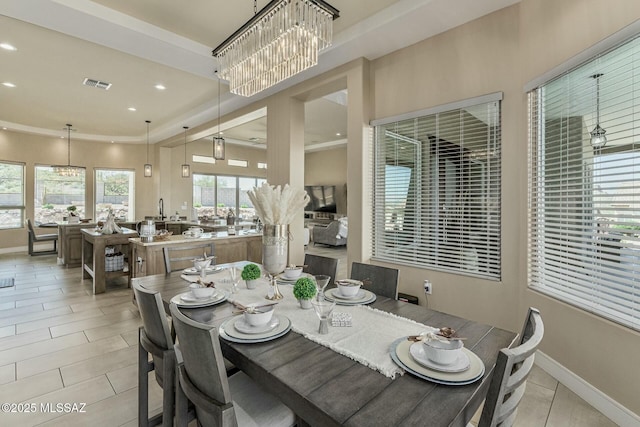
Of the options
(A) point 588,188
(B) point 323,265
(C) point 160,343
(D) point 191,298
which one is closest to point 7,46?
(D) point 191,298

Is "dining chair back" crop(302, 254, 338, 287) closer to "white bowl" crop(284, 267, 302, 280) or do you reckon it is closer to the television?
"white bowl" crop(284, 267, 302, 280)

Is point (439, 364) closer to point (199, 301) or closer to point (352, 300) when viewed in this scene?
point (352, 300)

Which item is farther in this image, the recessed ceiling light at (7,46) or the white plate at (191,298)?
the recessed ceiling light at (7,46)


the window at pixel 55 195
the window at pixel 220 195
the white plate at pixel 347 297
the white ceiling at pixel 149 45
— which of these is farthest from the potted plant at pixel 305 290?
the window at pixel 55 195

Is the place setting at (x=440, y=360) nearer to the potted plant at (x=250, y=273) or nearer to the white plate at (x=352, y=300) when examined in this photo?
the white plate at (x=352, y=300)

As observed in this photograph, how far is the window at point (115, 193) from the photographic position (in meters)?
8.89

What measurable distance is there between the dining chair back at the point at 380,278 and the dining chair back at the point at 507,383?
3.37 ft

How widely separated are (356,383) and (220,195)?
10.1 m

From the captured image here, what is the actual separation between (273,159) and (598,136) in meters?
3.85

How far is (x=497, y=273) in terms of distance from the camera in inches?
112

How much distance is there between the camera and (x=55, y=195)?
8.29 meters

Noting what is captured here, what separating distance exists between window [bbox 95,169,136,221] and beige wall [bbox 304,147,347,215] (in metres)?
5.96

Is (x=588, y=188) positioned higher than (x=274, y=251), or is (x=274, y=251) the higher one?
(x=588, y=188)

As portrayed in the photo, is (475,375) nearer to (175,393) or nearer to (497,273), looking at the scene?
(175,393)
